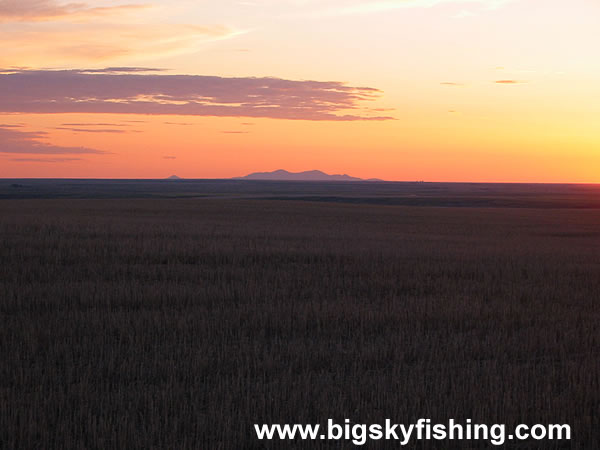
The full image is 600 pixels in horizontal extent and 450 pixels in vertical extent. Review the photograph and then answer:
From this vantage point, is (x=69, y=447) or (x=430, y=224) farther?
(x=430, y=224)

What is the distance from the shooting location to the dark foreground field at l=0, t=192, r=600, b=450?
670 centimetres

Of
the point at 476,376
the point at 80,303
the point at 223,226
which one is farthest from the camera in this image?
the point at 223,226

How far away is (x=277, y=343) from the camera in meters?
9.70

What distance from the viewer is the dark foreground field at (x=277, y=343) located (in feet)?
22.0

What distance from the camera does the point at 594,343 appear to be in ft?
33.8

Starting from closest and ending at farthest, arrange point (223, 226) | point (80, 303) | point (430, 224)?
point (80, 303) < point (223, 226) < point (430, 224)

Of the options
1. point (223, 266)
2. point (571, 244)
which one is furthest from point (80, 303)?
point (571, 244)

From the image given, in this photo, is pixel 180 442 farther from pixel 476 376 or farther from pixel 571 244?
pixel 571 244

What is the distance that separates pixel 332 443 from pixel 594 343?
6.03m

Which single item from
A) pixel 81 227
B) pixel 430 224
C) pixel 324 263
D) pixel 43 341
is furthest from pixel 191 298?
pixel 430 224

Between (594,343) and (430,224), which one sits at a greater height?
(594,343)

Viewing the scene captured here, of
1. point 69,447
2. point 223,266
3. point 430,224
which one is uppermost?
point 69,447

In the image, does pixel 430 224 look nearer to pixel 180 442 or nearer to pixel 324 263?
pixel 324 263

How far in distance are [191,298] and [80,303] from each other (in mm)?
2197
